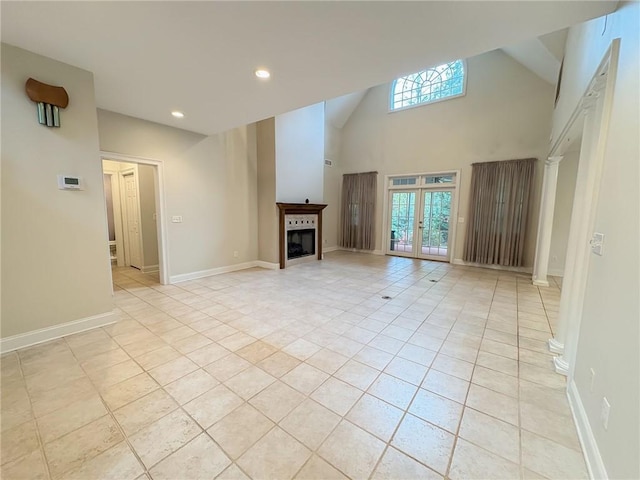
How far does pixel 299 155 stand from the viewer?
585cm

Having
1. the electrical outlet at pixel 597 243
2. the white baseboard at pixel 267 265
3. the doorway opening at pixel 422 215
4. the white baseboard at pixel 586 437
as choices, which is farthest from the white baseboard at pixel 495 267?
the electrical outlet at pixel 597 243

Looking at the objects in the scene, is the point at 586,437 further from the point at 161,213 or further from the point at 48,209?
the point at 161,213

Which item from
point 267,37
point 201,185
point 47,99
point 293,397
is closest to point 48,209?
point 47,99

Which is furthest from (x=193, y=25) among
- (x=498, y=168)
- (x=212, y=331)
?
(x=498, y=168)

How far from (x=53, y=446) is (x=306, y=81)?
11.3 ft

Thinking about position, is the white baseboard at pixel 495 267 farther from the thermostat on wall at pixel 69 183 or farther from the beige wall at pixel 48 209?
the thermostat on wall at pixel 69 183

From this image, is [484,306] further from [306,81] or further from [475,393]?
[306,81]

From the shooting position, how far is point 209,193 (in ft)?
16.0

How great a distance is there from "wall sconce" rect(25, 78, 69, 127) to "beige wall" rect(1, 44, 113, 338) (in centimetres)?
6

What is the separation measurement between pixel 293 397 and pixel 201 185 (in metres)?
4.17

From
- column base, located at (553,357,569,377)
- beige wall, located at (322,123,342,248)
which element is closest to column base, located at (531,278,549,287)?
column base, located at (553,357,569,377)

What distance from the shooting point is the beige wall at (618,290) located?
3.37ft

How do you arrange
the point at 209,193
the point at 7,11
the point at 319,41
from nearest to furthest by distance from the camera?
the point at 7,11
the point at 319,41
the point at 209,193

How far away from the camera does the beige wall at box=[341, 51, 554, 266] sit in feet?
17.3
